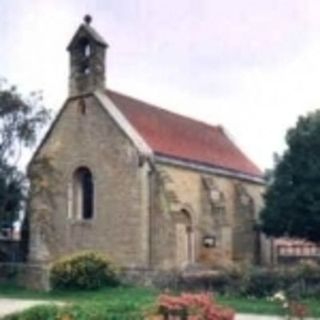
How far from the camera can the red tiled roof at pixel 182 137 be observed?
41.5 m

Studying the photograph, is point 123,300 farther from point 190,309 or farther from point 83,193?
point 83,193

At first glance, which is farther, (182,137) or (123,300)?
(182,137)

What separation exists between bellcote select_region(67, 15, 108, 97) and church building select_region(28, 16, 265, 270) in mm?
54

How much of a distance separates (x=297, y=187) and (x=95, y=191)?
1061cm

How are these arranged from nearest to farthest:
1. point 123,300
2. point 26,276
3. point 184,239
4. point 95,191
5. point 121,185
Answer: point 123,300
point 26,276
point 184,239
point 121,185
point 95,191

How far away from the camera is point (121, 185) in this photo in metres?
39.7

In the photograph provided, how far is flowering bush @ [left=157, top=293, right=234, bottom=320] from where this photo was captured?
1209cm

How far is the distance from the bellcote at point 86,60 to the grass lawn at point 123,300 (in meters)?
11.6

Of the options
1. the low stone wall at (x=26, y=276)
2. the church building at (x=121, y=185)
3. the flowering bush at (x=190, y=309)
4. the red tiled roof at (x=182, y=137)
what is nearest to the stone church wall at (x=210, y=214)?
the church building at (x=121, y=185)

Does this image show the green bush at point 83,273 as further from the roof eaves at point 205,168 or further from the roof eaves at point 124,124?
the roof eaves at point 205,168

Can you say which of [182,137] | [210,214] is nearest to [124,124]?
[182,137]

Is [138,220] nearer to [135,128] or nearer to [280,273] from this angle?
[135,128]

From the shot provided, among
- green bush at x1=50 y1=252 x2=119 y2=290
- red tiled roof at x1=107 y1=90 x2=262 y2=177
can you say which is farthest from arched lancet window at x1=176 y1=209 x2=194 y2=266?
green bush at x1=50 y1=252 x2=119 y2=290

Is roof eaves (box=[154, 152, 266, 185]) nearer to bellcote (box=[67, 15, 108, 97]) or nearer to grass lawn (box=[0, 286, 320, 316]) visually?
bellcote (box=[67, 15, 108, 97])
